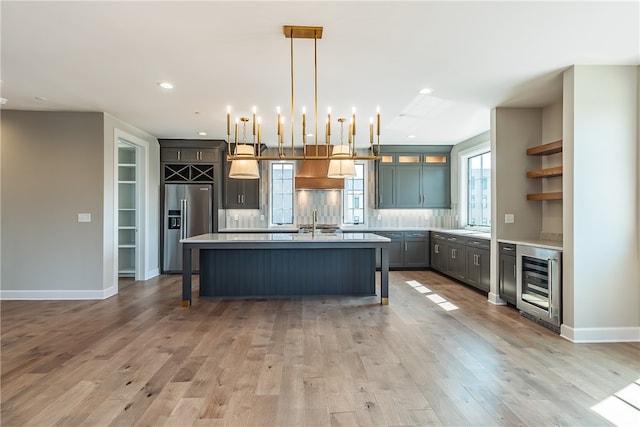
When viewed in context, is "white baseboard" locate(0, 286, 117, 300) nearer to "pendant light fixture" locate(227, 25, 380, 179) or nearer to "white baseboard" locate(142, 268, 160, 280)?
"white baseboard" locate(142, 268, 160, 280)

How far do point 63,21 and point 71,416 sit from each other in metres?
2.69

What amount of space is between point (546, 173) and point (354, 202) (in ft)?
13.5

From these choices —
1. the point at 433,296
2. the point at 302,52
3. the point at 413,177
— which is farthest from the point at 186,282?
the point at 413,177

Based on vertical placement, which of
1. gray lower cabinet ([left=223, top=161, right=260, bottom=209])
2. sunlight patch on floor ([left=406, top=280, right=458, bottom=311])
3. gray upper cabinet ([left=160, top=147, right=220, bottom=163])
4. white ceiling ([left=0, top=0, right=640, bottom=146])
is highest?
white ceiling ([left=0, top=0, right=640, bottom=146])

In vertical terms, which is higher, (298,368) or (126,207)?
(126,207)

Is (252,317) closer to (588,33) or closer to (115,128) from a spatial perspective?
(115,128)

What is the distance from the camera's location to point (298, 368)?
2.73m

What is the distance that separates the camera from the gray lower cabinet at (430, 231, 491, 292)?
5152 mm

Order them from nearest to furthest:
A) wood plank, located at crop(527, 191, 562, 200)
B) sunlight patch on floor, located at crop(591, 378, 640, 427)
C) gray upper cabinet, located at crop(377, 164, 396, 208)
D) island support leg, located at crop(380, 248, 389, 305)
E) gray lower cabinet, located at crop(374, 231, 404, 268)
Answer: sunlight patch on floor, located at crop(591, 378, 640, 427), wood plank, located at crop(527, 191, 562, 200), island support leg, located at crop(380, 248, 389, 305), gray lower cabinet, located at crop(374, 231, 404, 268), gray upper cabinet, located at crop(377, 164, 396, 208)

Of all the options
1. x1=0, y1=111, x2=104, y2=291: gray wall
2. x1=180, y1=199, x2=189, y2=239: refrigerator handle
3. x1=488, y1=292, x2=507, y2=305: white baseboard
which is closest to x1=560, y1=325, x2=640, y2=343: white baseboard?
x1=488, y1=292, x2=507, y2=305: white baseboard

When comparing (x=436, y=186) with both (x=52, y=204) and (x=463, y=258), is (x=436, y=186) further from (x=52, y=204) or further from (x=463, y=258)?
(x=52, y=204)

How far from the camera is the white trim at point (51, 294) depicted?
493cm

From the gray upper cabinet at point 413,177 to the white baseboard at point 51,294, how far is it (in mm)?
5328

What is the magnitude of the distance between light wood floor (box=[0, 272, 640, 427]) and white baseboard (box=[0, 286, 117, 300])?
0.50 m
